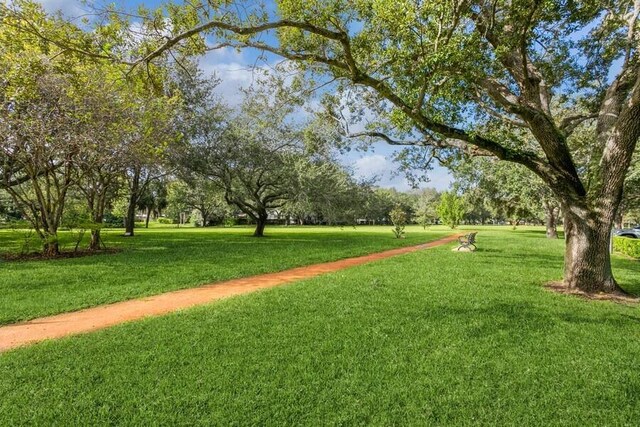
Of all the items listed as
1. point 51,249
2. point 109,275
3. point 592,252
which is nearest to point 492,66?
point 592,252

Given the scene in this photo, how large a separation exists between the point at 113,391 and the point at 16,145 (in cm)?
1264

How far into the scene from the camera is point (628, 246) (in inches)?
708

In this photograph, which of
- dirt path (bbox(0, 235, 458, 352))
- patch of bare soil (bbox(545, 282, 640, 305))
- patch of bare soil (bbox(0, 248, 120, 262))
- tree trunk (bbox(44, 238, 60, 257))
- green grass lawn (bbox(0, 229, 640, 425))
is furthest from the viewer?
tree trunk (bbox(44, 238, 60, 257))

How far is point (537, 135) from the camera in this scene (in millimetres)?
8219

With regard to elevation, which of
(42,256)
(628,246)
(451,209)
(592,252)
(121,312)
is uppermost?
(451,209)

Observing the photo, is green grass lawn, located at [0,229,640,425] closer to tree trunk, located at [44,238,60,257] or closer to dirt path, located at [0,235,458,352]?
dirt path, located at [0,235,458,352]

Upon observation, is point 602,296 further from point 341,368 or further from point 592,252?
point 341,368

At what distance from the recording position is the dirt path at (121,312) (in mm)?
5137

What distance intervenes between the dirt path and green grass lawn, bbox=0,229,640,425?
0.59 metres

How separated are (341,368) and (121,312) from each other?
4.32m

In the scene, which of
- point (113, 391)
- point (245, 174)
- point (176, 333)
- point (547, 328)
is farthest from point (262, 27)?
point (245, 174)

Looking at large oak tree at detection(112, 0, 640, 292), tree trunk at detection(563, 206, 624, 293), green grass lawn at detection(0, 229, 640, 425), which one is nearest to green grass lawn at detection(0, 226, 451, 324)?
green grass lawn at detection(0, 229, 640, 425)

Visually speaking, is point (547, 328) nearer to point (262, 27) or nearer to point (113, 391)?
point (113, 391)

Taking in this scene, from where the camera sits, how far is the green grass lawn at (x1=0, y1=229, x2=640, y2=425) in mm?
3094
